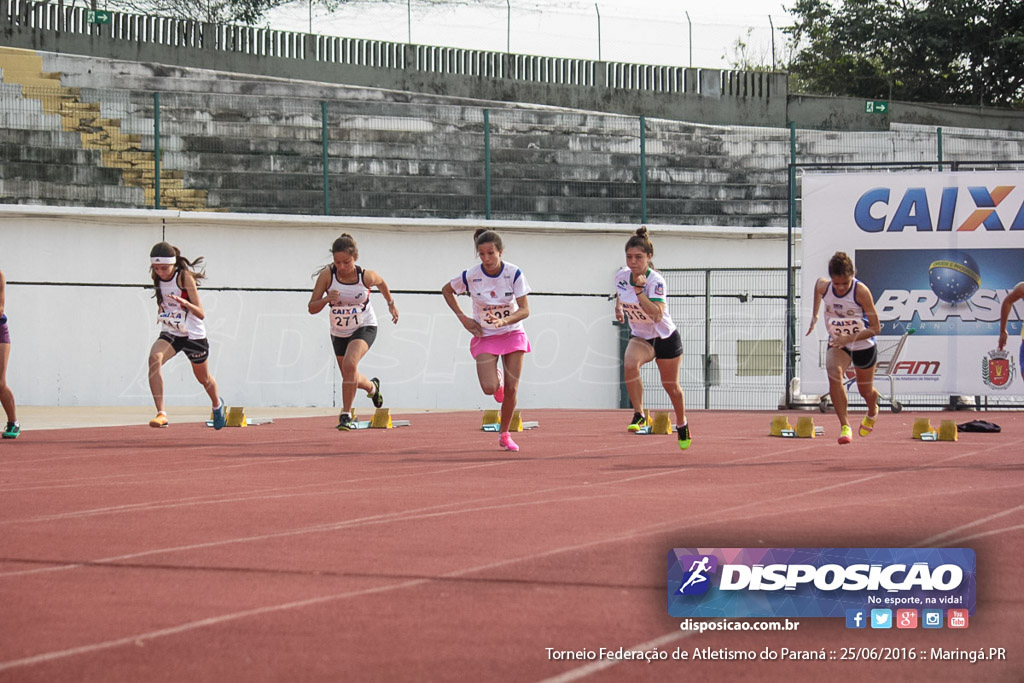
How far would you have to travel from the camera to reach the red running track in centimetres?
399

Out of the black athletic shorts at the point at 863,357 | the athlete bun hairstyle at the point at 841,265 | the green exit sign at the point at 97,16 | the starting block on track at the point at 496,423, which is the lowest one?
the starting block on track at the point at 496,423

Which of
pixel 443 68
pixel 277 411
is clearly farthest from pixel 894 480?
pixel 443 68

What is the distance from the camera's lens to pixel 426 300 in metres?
23.2

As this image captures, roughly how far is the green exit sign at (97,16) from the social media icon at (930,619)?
94.7 ft

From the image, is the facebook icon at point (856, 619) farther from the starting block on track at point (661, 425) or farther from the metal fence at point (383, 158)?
the metal fence at point (383, 158)

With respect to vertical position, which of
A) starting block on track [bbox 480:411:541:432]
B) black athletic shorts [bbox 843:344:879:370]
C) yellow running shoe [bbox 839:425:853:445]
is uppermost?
black athletic shorts [bbox 843:344:879:370]

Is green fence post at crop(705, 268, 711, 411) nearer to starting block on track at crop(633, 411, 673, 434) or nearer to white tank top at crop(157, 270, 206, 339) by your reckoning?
starting block on track at crop(633, 411, 673, 434)

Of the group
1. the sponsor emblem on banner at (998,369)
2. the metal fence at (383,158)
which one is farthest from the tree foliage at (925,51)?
the sponsor emblem on banner at (998,369)

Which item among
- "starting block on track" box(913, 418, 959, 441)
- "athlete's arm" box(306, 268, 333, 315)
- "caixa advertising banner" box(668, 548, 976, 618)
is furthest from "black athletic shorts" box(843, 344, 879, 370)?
"caixa advertising banner" box(668, 548, 976, 618)

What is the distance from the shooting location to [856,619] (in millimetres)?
4121

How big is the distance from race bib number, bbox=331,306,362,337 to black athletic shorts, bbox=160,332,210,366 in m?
1.43

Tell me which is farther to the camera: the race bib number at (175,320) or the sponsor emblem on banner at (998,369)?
the sponsor emblem on banner at (998,369)

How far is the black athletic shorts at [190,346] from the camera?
1411 cm

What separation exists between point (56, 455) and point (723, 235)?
1517 centimetres
